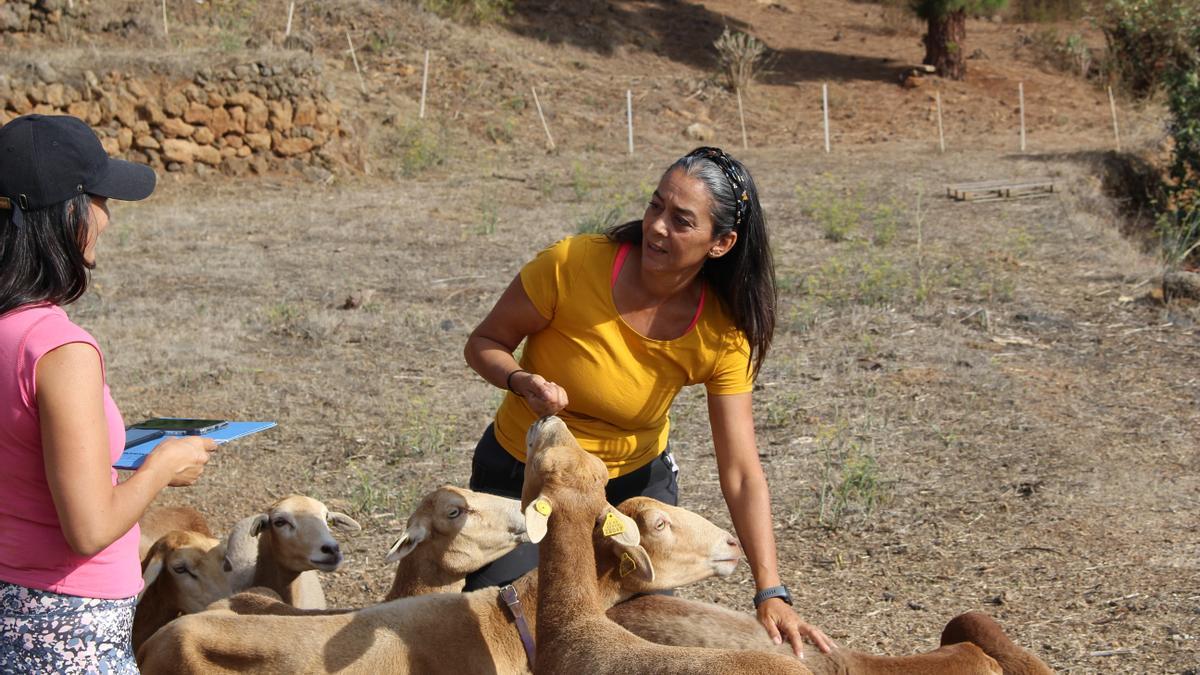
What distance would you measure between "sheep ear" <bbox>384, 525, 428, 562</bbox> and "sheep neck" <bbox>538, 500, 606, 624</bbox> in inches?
29.1

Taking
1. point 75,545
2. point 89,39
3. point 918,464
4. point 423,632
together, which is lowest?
point 918,464

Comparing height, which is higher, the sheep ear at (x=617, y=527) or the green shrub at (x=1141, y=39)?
the green shrub at (x=1141, y=39)

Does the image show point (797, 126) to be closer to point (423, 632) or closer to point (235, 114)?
point (235, 114)

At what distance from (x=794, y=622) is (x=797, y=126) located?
973 inches

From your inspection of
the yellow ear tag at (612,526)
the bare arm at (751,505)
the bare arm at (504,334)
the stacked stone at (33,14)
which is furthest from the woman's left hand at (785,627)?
the stacked stone at (33,14)

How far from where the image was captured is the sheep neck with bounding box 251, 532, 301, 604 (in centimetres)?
507

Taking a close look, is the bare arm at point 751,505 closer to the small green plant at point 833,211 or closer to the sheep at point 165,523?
the sheep at point 165,523

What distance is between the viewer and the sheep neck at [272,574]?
5.07 metres

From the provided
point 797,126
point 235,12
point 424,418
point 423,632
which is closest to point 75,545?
point 423,632

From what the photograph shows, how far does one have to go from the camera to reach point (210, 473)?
749 centimetres

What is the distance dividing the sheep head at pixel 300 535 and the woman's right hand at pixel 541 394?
132 cm

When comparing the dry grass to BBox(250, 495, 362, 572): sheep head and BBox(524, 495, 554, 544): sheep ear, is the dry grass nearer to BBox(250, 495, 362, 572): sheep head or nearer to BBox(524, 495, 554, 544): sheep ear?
BBox(250, 495, 362, 572): sheep head

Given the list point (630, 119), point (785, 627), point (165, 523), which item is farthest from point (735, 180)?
point (630, 119)

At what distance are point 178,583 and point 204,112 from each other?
15136mm
